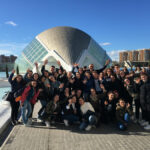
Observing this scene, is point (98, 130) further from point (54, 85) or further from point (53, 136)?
point (54, 85)

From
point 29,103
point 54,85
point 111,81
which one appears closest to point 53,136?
point 29,103

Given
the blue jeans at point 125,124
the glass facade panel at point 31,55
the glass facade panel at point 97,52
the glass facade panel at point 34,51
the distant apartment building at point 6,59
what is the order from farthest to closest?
the distant apartment building at point 6,59 → the glass facade panel at point 97,52 → the glass facade panel at point 31,55 → the glass facade panel at point 34,51 → the blue jeans at point 125,124

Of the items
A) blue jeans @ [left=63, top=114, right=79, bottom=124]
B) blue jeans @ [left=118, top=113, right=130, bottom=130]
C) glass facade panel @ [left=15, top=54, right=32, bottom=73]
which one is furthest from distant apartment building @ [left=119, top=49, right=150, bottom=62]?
blue jeans @ [left=63, top=114, right=79, bottom=124]

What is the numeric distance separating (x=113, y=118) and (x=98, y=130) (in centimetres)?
74

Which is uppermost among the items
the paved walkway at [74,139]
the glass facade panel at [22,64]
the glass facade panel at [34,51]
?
the glass facade panel at [34,51]

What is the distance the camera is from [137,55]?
89.7 meters

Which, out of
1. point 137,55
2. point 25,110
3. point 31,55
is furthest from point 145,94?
point 137,55

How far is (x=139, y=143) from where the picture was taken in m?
3.43

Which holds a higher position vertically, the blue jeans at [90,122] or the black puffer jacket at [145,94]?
the black puffer jacket at [145,94]

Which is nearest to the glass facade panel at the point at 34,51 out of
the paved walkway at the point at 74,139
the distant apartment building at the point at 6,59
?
the paved walkway at the point at 74,139

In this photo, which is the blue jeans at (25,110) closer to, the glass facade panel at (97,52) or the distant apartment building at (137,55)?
the glass facade panel at (97,52)

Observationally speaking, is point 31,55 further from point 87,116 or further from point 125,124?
point 125,124

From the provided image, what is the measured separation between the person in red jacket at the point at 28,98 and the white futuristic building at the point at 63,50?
574 inches

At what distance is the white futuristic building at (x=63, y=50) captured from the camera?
20938 mm
